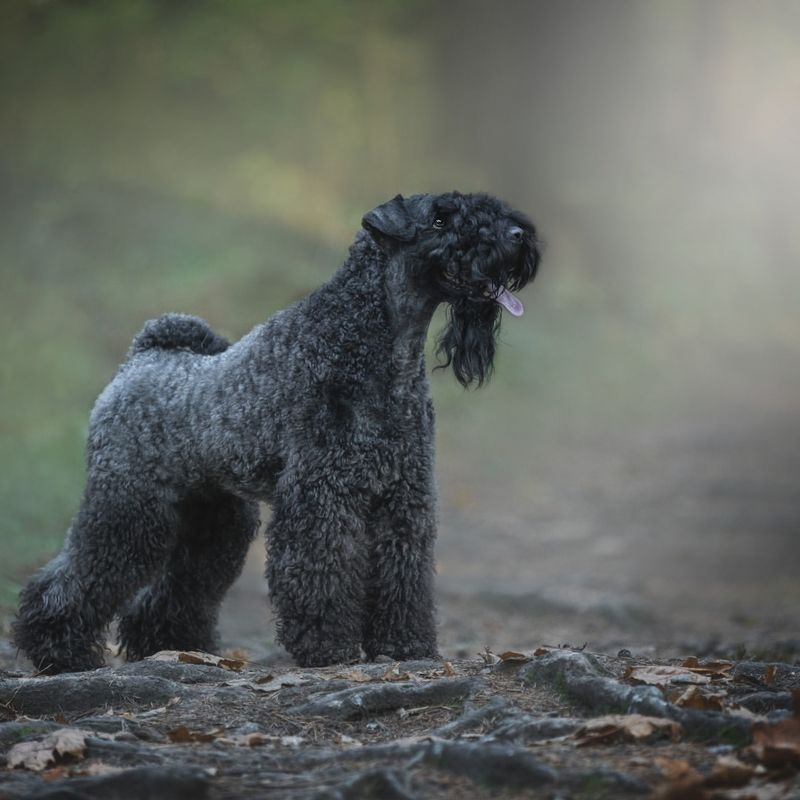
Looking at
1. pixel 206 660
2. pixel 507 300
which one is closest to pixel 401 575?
pixel 206 660

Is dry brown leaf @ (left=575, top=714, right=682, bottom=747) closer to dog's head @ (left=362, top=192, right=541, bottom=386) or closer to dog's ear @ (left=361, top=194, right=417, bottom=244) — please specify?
dog's head @ (left=362, top=192, right=541, bottom=386)

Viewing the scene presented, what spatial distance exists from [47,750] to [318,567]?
2125 millimetres

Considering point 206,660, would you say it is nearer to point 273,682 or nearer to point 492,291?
point 273,682

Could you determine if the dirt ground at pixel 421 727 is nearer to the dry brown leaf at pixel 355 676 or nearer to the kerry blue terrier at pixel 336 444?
the dry brown leaf at pixel 355 676

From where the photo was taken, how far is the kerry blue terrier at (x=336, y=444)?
21.8 ft

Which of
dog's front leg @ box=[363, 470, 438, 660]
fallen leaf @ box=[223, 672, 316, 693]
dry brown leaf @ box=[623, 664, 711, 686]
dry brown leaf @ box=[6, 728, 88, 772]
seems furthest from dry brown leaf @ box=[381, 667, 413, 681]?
dry brown leaf @ box=[6, 728, 88, 772]

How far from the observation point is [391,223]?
22.1 ft

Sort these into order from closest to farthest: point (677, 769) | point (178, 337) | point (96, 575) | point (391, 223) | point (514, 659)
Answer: point (677, 769), point (514, 659), point (391, 223), point (96, 575), point (178, 337)

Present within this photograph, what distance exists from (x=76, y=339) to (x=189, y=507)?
10.2 metres

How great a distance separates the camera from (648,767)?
167 inches

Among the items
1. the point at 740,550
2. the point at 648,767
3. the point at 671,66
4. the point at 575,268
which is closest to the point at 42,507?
the point at 740,550

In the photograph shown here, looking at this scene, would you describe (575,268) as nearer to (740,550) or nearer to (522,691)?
(740,550)

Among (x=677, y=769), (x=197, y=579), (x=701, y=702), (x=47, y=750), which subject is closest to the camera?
(x=677, y=769)

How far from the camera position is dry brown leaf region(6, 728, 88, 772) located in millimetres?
→ 4738
